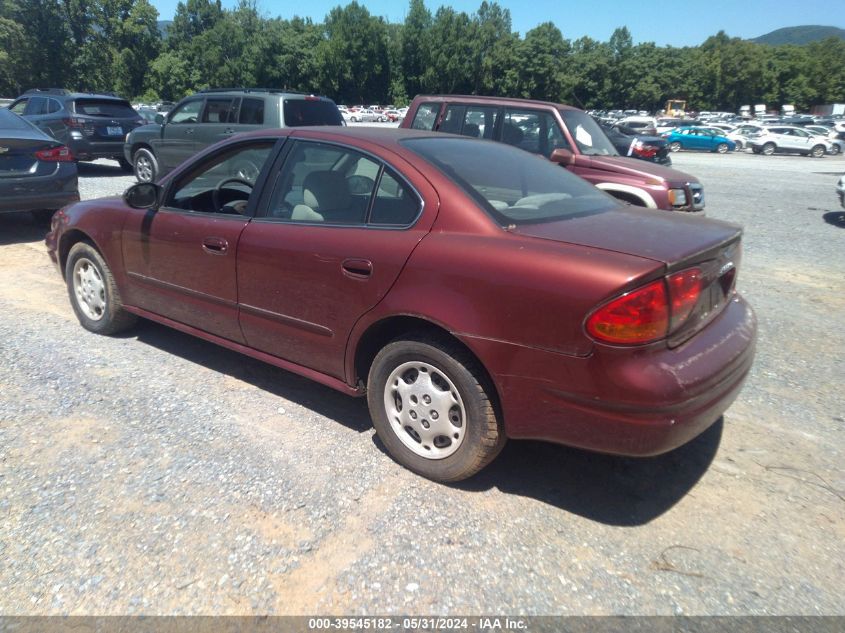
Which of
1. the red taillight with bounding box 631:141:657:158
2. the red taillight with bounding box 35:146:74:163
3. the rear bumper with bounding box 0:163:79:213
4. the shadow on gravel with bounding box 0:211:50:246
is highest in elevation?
the red taillight with bounding box 35:146:74:163

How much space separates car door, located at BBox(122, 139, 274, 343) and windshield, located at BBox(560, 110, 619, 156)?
15.7 feet

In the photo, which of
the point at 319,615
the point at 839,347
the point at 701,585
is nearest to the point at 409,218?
the point at 319,615

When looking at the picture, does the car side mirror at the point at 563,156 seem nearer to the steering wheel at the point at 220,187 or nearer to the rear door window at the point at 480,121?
the rear door window at the point at 480,121

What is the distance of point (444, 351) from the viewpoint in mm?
3045

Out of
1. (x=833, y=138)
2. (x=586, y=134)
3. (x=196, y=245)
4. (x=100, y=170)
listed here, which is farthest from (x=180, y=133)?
(x=833, y=138)

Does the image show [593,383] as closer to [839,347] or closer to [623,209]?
[623,209]

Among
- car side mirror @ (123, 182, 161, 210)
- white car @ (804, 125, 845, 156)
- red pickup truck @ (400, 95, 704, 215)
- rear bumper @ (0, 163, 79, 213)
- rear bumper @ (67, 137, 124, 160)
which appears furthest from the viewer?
white car @ (804, 125, 845, 156)

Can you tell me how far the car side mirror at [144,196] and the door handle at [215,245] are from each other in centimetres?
66

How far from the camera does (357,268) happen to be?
3.32 metres

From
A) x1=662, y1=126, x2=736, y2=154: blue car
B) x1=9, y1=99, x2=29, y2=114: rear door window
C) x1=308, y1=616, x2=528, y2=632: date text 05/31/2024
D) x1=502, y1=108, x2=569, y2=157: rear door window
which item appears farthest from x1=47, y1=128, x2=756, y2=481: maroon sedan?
x1=662, y1=126, x2=736, y2=154: blue car

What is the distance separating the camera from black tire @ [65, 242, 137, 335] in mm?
4906

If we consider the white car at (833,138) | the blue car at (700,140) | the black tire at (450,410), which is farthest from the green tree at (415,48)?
the black tire at (450,410)

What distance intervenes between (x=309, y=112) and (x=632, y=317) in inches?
338

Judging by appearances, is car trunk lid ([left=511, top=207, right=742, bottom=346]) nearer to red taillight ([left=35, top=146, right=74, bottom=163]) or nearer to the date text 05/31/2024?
the date text 05/31/2024
